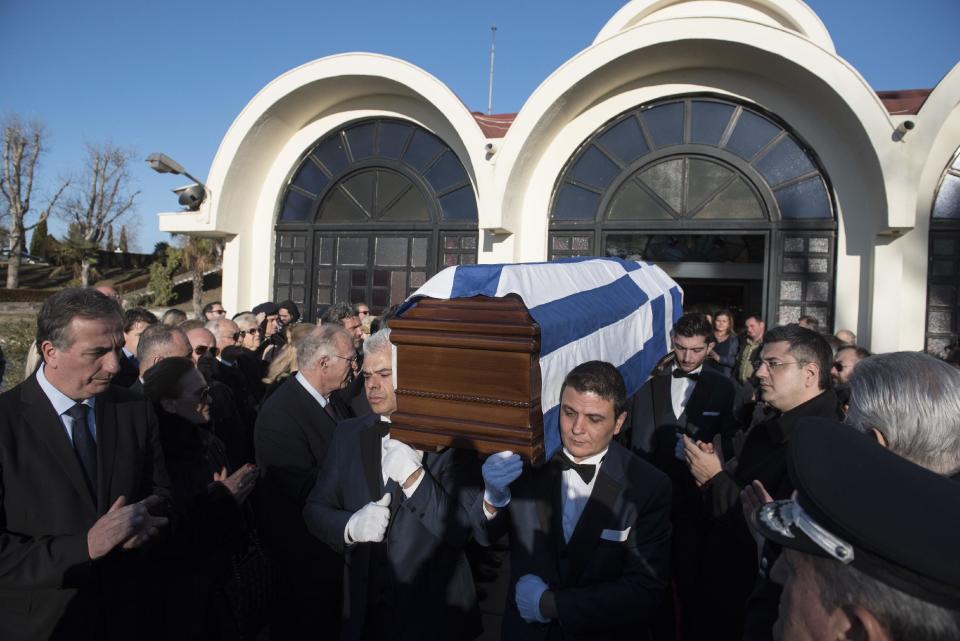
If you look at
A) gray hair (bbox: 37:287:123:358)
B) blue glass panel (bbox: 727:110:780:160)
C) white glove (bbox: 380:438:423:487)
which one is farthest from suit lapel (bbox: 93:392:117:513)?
blue glass panel (bbox: 727:110:780:160)

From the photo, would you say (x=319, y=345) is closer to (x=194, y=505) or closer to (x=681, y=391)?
(x=194, y=505)

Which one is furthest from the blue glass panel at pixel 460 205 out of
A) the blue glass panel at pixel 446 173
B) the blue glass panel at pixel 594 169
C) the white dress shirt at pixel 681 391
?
the white dress shirt at pixel 681 391

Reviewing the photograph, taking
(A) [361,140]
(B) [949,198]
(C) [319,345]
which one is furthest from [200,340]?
(B) [949,198]

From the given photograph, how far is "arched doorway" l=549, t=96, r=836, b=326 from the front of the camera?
8312 mm

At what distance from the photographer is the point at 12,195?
3706cm

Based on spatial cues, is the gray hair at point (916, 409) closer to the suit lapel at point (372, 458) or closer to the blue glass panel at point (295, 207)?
the suit lapel at point (372, 458)

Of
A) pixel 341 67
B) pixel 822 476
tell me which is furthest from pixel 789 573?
pixel 341 67

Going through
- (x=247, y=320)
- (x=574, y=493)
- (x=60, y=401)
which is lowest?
(x=574, y=493)

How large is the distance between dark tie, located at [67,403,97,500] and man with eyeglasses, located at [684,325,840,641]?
7.91 feet

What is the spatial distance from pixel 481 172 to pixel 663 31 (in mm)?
2906

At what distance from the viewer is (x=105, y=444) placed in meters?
2.32

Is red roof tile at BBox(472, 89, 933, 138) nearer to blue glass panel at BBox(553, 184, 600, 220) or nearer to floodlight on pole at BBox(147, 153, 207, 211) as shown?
blue glass panel at BBox(553, 184, 600, 220)

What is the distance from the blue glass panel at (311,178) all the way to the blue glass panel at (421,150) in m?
1.52

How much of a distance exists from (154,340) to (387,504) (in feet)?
6.37
